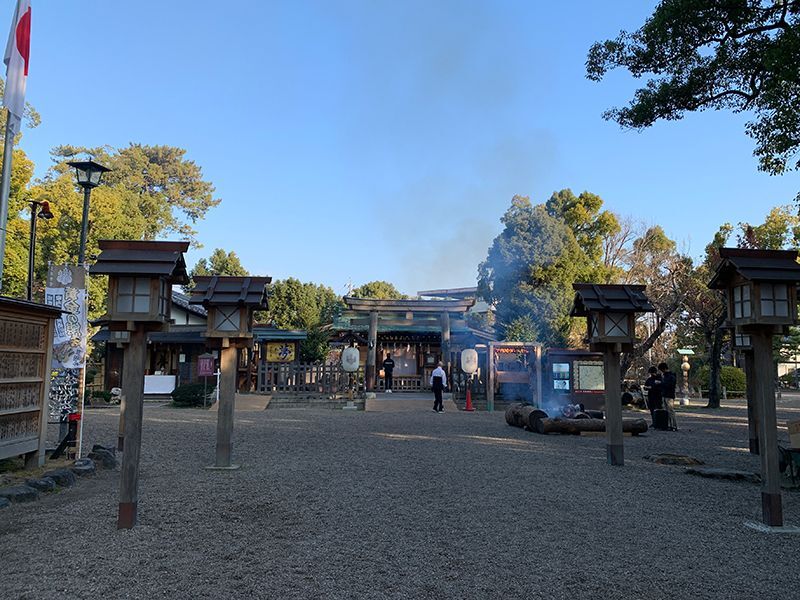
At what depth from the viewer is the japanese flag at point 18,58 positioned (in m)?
9.61

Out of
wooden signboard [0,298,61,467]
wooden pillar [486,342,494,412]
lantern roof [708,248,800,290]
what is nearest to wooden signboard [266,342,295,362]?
wooden pillar [486,342,494,412]

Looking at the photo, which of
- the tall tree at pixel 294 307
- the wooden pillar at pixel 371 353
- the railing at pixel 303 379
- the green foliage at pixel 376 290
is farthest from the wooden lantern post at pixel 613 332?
the green foliage at pixel 376 290

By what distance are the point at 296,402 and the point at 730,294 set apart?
59.5ft

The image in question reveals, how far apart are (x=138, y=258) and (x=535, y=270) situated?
25.0 m

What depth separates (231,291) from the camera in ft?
29.2

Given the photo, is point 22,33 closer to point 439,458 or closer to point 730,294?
point 439,458

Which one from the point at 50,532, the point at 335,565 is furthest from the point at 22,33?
the point at 335,565

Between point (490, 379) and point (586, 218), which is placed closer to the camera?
point (490, 379)

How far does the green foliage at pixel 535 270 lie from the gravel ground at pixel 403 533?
59.4 feet

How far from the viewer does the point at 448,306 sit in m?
26.0

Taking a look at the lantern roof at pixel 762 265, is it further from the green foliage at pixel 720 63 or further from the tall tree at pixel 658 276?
the tall tree at pixel 658 276

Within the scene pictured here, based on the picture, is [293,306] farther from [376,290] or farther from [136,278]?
[136,278]

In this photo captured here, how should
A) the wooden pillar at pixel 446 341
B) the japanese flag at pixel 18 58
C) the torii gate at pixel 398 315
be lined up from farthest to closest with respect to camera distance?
the torii gate at pixel 398 315 → the wooden pillar at pixel 446 341 → the japanese flag at pixel 18 58

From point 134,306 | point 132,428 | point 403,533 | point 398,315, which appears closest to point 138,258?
point 134,306
